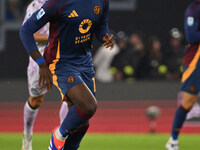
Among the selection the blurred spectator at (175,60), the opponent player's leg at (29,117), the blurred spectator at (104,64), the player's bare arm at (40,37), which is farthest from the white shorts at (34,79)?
the blurred spectator at (175,60)

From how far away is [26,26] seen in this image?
602 centimetres

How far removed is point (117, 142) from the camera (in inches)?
377

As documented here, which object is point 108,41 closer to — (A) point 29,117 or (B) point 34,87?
(B) point 34,87

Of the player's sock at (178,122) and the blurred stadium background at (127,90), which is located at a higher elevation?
the player's sock at (178,122)

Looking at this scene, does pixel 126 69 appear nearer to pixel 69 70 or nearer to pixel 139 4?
pixel 139 4

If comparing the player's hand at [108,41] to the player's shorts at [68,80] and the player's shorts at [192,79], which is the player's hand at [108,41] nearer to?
the player's shorts at [68,80]

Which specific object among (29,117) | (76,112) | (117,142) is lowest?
(117,142)

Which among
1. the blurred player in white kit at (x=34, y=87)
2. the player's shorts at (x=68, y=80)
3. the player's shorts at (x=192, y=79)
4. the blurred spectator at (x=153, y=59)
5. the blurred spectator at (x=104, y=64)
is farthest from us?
the blurred spectator at (x=104, y=64)

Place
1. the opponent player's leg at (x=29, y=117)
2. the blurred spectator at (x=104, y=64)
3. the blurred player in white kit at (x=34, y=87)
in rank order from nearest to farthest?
the blurred player in white kit at (x=34, y=87), the opponent player's leg at (x=29, y=117), the blurred spectator at (x=104, y=64)

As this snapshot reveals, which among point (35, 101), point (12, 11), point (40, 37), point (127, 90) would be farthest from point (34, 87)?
point (12, 11)

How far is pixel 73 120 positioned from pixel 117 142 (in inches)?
146

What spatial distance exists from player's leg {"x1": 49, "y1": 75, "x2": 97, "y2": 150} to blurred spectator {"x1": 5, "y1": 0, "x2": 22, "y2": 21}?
959 centimetres

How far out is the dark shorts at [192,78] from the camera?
331 inches

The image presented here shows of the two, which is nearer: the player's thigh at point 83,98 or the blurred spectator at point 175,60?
the player's thigh at point 83,98
